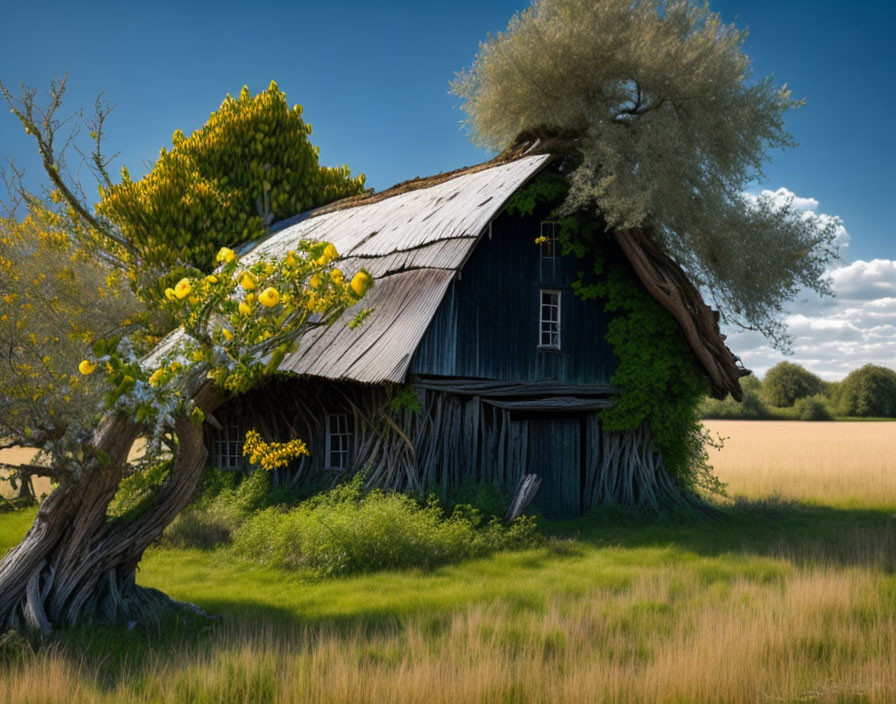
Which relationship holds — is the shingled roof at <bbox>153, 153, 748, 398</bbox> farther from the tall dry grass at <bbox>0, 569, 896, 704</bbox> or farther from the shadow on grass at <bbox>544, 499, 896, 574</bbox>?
the tall dry grass at <bbox>0, 569, 896, 704</bbox>

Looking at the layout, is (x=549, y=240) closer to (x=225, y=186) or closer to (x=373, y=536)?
(x=373, y=536)

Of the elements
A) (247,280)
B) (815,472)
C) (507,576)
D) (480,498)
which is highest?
(247,280)

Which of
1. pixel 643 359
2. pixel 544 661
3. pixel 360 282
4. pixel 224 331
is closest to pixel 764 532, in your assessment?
pixel 643 359

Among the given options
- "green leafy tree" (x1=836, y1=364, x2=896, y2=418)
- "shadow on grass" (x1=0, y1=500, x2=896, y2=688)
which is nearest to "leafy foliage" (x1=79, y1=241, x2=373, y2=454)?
"shadow on grass" (x1=0, y1=500, x2=896, y2=688)

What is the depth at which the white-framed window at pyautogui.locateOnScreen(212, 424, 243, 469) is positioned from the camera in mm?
17688

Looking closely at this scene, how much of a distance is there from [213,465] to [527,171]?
10.0 m

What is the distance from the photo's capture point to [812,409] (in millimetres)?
69500

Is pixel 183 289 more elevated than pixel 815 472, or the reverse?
pixel 183 289

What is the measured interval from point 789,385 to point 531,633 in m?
76.8

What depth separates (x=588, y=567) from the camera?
35.2ft

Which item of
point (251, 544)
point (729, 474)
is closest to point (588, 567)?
point (251, 544)

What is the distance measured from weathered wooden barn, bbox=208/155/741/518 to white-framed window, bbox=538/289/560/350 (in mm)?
29

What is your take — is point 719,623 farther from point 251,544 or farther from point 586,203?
point 586,203

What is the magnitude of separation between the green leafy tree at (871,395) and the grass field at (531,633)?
222 ft
